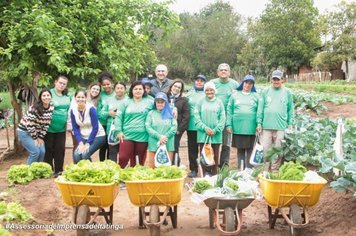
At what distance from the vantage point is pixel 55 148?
26.9 feet

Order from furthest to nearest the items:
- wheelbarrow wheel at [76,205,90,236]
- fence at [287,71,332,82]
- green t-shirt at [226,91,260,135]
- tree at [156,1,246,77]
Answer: tree at [156,1,246,77] < fence at [287,71,332,82] < green t-shirt at [226,91,260,135] < wheelbarrow wheel at [76,205,90,236]

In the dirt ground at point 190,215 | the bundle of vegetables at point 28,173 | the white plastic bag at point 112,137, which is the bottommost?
the dirt ground at point 190,215

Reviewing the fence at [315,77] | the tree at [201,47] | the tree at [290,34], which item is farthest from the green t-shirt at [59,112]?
the tree at [201,47]

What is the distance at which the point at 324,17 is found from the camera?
120 feet

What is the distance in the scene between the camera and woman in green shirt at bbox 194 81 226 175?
7.50 metres

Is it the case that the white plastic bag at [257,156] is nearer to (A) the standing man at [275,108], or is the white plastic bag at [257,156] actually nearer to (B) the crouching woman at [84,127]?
(A) the standing man at [275,108]

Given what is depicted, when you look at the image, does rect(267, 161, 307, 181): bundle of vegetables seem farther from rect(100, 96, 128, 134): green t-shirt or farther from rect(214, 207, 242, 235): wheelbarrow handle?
rect(100, 96, 128, 134): green t-shirt

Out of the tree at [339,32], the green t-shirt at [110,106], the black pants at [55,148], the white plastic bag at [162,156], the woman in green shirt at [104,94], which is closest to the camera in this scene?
the white plastic bag at [162,156]

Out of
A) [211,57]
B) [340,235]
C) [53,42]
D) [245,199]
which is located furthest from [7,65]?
[211,57]

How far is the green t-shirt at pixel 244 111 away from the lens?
7.69m

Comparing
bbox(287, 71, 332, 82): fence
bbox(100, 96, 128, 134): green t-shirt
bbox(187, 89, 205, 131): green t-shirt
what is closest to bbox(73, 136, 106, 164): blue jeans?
bbox(100, 96, 128, 134): green t-shirt

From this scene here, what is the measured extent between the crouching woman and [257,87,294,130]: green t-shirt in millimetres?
2756

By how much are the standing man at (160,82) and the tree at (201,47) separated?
46.3 m

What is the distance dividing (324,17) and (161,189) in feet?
115
